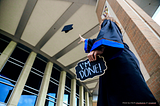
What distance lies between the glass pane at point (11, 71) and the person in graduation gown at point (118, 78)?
30.4 ft

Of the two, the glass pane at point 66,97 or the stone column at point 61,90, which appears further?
the glass pane at point 66,97

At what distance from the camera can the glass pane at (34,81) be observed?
29.3 ft

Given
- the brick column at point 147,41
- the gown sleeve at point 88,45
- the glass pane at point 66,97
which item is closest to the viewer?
the gown sleeve at point 88,45

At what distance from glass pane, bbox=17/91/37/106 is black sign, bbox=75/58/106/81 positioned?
8774mm

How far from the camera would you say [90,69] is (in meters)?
1.08

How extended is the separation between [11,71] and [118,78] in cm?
972

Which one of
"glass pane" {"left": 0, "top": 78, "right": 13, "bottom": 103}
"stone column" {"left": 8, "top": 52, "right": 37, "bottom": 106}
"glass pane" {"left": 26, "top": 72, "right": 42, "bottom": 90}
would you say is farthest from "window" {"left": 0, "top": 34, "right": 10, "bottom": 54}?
"glass pane" {"left": 26, "top": 72, "right": 42, "bottom": 90}

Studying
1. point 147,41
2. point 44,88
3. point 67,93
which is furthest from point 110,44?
point 67,93

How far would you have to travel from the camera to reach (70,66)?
12008 mm

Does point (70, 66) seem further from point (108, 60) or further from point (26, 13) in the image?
point (108, 60)

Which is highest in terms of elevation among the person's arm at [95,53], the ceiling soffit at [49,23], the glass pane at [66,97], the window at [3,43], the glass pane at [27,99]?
the ceiling soffit at [49,23]

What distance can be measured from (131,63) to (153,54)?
3.63ft

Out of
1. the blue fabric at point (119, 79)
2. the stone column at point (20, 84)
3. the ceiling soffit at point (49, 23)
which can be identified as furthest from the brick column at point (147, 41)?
the stone column at point (20, 84)

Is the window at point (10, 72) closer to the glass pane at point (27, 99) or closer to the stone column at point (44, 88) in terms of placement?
the glass pane at point (27, 99)
